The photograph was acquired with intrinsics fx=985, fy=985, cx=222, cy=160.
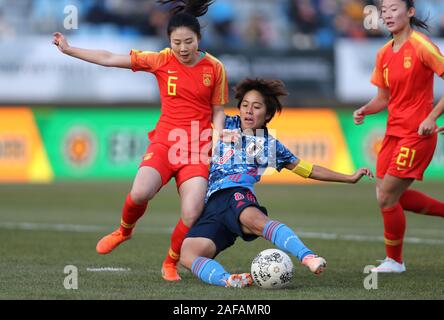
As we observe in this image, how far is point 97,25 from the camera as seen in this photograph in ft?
68.3

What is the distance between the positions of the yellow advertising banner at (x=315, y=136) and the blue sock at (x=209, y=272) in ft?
39.3

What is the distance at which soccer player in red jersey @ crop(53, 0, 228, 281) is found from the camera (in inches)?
316

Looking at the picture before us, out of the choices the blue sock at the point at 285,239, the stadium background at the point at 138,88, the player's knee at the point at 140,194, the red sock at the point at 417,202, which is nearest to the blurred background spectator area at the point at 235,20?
the stadium background at the point at 138,88

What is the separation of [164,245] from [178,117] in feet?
9.44

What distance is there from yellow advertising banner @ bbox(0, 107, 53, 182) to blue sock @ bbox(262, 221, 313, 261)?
12954 mm

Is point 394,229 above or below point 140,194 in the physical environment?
below

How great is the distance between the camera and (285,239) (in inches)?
283

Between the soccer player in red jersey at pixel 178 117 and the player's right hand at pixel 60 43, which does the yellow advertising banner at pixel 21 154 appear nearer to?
the soccer player in red jersey at pixel 178 117

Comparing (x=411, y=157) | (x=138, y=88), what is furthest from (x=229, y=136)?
(x=138, y=88)

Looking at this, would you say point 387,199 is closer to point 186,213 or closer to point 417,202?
point 417,202

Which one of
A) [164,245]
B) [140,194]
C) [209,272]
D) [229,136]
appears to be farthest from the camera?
[164,245]

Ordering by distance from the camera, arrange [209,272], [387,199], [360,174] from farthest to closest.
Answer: [387,199], [360,174], [209,272]

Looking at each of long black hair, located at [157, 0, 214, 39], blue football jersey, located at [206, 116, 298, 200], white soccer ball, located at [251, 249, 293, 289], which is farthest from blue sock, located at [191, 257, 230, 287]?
long black hair, located at [157, 0, 214, 39]

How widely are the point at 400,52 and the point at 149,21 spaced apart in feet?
43.0
